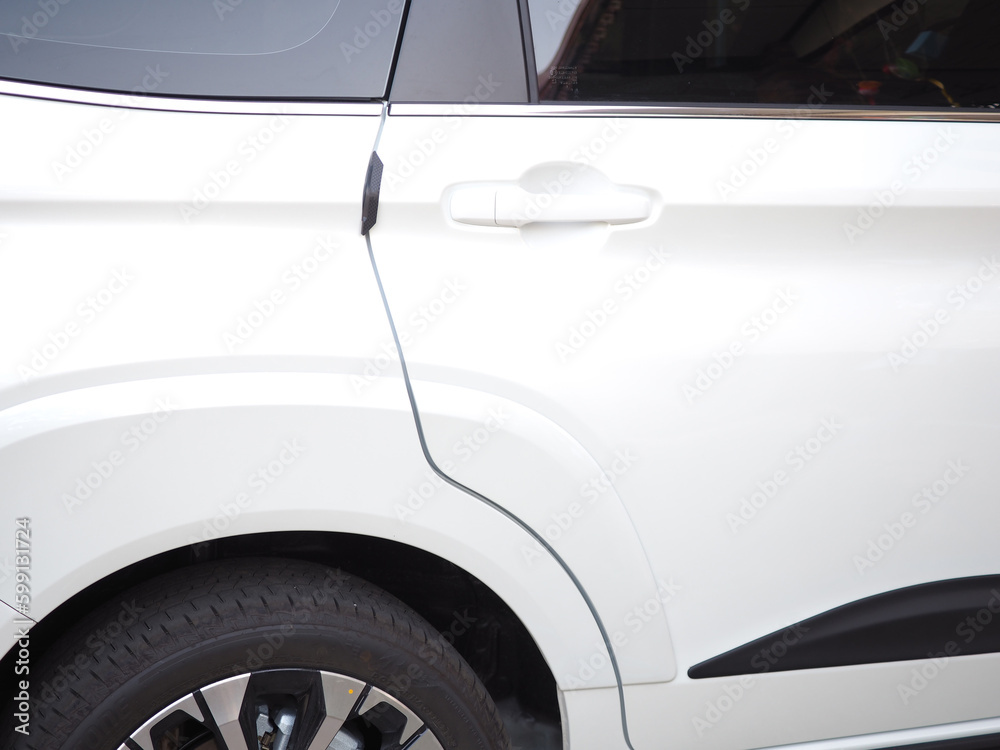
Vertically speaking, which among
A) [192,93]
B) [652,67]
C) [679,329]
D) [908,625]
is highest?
[652,67]

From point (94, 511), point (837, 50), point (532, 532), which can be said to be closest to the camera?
point (94, 511)

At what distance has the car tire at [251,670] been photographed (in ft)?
3.59

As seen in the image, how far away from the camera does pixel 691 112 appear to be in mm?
1152

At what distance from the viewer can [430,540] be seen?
3.63ft

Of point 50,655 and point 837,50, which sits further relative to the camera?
point 837,50

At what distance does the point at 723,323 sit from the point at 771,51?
0.46 m

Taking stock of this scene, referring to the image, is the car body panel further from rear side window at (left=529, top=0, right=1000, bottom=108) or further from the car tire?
the car tire

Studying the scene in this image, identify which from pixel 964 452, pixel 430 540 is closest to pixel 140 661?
pixel 430 540

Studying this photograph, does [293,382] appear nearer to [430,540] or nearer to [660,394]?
[430,540]

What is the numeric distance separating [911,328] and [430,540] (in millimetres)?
817

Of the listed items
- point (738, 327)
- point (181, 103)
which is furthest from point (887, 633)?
point (181, 103)

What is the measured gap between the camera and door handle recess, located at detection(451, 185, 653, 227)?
1089 millimetres

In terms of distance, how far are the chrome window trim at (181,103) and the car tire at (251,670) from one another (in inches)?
26.8

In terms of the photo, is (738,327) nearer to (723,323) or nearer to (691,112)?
(723,323)
